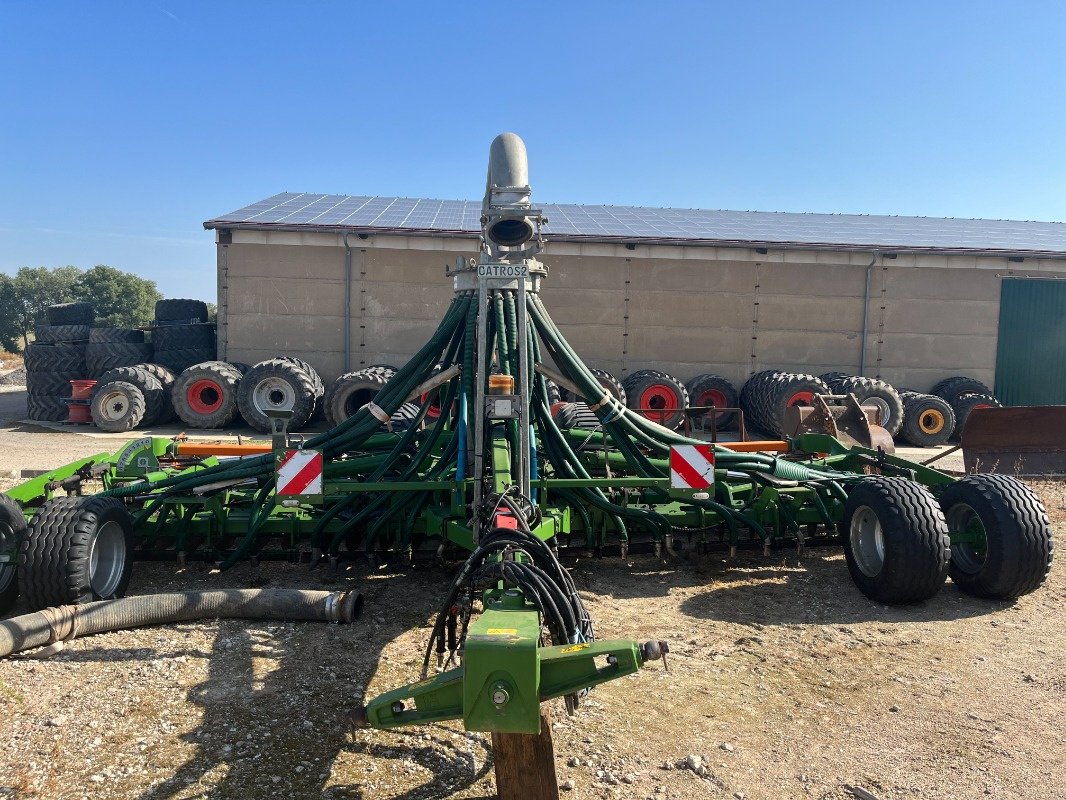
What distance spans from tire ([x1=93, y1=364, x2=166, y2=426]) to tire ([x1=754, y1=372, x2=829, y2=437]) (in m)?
11.3

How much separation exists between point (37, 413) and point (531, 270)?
14.0m

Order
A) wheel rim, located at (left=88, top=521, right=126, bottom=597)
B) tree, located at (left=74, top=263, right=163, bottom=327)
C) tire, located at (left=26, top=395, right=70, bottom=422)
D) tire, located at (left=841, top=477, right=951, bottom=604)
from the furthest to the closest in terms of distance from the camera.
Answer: tree, located at (left=74, top=263, right=163, bottom=327), tire, located at (left=26, top=395, right=70, bottom=422), tire, located at (left=841, top=477, right=951, bottom=604), wheel rim, located at (left=88, top=521, right=126, bottom=597)

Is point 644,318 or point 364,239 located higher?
point 364,239

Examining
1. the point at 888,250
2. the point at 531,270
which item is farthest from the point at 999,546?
the point at 888,250

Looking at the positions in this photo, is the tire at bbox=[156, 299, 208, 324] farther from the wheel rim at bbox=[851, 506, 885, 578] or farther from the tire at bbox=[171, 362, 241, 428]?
the wheel rim at bbox=[851, 506, 885, 578]

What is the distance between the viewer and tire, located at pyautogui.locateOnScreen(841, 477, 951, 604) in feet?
16.8

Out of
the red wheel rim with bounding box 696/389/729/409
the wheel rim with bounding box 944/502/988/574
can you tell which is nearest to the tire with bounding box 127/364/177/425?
the red wheel rim with bounding box 696/389/729/409

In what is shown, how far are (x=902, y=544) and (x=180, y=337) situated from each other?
14991 mm

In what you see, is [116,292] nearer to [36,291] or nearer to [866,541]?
[36,291]

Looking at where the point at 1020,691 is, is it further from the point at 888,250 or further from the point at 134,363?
the point at 134,363

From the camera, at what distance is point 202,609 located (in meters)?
4.70

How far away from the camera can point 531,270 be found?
5.61 m

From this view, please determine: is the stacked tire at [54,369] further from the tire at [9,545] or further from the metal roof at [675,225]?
the tire at [9,545]

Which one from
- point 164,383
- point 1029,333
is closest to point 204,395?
point 164,383
